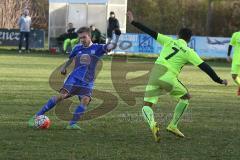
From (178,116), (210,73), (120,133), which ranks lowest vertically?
(120,133)

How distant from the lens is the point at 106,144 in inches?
372

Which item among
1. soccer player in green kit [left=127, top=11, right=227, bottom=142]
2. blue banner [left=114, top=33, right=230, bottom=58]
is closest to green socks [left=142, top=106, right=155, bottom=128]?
soccer player in green kit [left=127, top=11, right=227, bottom=142]

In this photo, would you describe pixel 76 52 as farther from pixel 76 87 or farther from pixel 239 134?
pixel 239 134

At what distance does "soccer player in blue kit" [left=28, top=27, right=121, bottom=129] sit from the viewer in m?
10.9

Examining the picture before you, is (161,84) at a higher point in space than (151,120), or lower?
higher

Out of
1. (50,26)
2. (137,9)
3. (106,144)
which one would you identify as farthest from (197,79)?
(137,9)

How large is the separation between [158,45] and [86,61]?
970 inches

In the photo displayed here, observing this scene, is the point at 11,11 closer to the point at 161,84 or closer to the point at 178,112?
the point at 178,112

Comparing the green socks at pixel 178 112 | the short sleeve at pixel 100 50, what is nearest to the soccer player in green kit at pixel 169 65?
the green socks at pixel 178 112

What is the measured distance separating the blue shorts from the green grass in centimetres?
62

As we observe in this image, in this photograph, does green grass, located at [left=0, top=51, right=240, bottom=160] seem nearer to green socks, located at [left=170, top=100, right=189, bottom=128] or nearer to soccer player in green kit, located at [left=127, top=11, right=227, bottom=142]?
green socks, located at [left=170, top=100, right=189, bottom=128]

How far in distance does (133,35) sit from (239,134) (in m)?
25.3

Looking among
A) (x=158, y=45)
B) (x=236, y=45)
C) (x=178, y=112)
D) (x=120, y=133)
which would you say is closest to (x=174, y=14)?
(x=158, y=45)

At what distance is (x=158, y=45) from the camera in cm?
3553
